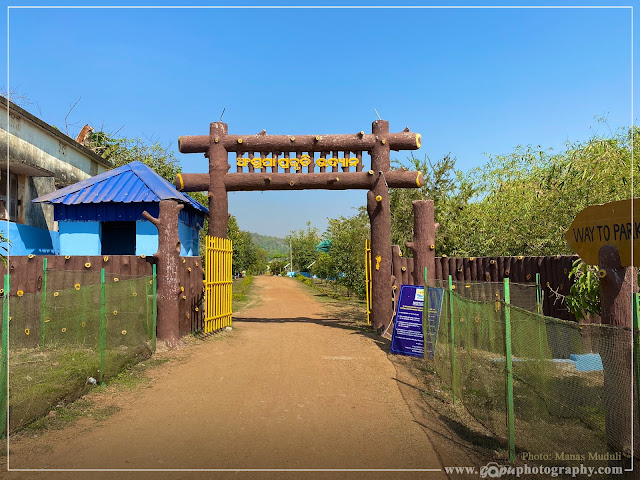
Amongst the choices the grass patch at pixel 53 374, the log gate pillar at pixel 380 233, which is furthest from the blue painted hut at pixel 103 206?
the grass patch at pixel 53 374

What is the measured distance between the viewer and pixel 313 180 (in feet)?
46.4

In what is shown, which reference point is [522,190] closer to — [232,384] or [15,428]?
[232,384]

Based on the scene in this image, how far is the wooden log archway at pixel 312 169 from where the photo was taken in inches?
553

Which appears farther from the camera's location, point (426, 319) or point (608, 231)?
point (426, 319)

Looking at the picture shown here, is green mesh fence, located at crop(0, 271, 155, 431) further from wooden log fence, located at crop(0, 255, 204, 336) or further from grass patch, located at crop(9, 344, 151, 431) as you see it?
wooden log fence, located at crop(0, 255, 204, 336)

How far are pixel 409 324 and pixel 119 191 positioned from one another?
1046 centimetres

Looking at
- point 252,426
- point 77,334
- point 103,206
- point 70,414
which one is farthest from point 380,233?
point 70,414

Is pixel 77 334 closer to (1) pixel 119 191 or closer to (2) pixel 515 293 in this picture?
(1) pixel 119 191

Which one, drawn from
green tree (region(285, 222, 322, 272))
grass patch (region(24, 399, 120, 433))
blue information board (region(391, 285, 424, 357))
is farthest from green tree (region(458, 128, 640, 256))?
green tree (region(285, 222, 322, 272))

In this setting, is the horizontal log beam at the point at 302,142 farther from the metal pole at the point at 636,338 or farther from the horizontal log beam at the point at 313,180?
the metal pole at the point at 636,338

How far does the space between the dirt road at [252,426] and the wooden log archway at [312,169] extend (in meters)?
4.87

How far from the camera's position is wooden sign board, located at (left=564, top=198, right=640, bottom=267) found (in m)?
3.99

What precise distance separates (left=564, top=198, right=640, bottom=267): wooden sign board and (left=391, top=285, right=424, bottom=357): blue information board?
5844mm

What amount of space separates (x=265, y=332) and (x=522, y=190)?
28.1 ft
